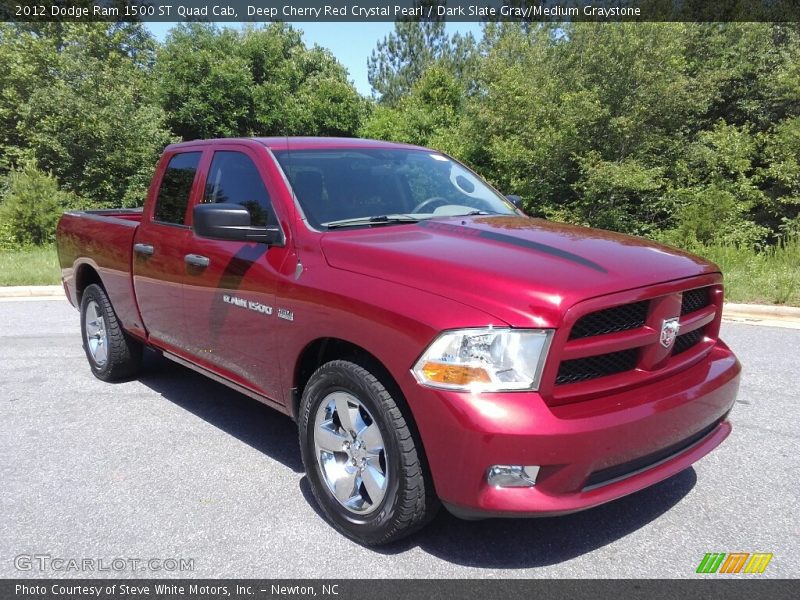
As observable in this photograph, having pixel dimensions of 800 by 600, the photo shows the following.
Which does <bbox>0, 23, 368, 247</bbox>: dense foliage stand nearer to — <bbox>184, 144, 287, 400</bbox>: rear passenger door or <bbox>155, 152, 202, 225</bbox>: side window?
<bbox>155, 152, 202, 225</bbox>: side window

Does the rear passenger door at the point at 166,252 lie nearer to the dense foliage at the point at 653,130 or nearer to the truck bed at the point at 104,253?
the truck bed at the point at 104,253

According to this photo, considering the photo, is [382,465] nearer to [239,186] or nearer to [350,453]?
[350,453]

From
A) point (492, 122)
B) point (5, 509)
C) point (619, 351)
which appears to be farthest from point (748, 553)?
point (492, 122)

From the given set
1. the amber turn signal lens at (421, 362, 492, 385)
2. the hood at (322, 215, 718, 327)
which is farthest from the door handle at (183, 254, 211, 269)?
the amber turn signal lens at (421, 362, 492, 385)

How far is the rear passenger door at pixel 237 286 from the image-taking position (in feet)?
11.1

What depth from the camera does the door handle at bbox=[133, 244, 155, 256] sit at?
175 inches

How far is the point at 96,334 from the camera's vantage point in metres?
5.54

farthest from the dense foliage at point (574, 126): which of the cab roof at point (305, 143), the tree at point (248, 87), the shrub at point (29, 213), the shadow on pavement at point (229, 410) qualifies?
the shadow on pavement at point (229, 410)

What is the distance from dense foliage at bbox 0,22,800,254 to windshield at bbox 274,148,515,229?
9955 mm

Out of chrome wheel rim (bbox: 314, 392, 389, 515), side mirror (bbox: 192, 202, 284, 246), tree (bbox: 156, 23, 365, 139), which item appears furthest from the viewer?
tree (bbox: 156, 23, 365, 139)

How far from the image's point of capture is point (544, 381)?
96.3 inches

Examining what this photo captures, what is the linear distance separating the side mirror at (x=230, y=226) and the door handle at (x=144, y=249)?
134 cm

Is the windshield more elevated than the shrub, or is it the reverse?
the windshield

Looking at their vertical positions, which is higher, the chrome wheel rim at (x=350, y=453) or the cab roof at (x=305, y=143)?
the cab roof at (x=305, y=143)
